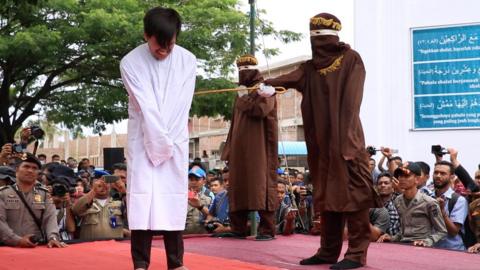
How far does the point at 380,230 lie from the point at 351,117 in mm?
2142

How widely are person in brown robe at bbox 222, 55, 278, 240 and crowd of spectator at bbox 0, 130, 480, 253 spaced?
0.30 m

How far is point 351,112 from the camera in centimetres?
474

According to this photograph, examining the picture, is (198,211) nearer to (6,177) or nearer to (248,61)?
(248,61)

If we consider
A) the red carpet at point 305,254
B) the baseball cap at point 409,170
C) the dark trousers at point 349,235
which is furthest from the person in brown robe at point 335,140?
the baseball cap at point 409,170

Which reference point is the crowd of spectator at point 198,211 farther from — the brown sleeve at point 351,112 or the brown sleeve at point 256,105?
the brown sleeve at point 351,112

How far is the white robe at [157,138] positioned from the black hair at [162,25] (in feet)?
0.50

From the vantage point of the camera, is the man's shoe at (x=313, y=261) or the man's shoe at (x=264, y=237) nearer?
the man's shoe at (x=313, y=261)

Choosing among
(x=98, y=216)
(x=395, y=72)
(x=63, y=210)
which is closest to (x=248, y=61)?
(x=98, y=216)

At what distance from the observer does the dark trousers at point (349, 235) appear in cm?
476

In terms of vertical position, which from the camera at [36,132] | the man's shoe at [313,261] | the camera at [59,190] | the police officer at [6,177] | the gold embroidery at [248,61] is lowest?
the man's shoe at [313,261]

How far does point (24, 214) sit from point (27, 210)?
0.05m

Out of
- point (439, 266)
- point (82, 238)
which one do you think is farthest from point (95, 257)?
point (439, 266)

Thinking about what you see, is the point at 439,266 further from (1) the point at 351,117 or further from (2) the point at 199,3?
(2) the point at 199,3

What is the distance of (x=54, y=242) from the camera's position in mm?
5734
